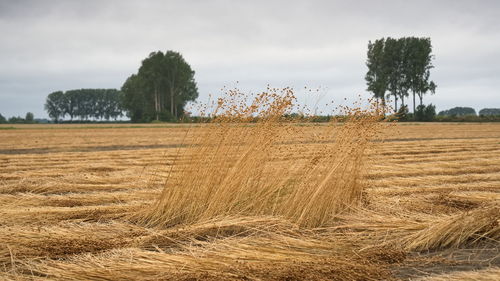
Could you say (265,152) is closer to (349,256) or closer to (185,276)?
(349,256)

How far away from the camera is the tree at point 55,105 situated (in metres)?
134

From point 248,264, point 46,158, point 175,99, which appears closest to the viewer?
point 248,264

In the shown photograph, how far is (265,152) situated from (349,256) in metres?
1.81

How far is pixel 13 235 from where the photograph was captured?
14.0 feet

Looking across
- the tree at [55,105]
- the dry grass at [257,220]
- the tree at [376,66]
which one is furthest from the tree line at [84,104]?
the dry grass at [257,220]

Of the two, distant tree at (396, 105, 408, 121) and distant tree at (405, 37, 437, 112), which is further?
distant tree at (405, 37, 437, 112)

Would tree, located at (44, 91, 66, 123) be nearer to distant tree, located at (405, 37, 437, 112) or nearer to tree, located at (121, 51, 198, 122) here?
tree, located at (121, 51, 198, 122)

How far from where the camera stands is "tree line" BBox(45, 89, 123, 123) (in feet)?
440

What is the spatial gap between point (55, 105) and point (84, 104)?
8084 millimetres

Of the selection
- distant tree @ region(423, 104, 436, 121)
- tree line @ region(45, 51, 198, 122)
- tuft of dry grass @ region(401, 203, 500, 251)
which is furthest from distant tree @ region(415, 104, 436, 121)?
tuft of dry grass @ region(401, 203, 500, 251)

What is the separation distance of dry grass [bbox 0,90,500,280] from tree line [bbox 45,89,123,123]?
432ft

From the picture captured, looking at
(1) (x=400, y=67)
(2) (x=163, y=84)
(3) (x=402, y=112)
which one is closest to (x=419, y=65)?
(1) (x=400, y=67)

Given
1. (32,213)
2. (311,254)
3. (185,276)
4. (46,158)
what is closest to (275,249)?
(311,254)

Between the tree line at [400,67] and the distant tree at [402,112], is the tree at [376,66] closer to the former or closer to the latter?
the tree line at [400,67]
